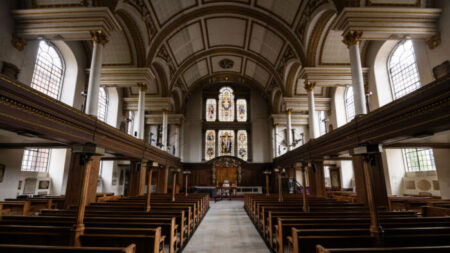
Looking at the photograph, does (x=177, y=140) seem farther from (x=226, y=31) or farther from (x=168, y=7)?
(x=168, y=7)

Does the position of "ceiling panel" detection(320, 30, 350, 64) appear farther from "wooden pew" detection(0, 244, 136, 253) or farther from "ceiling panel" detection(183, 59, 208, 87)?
"wooden pew" detection(0, 244, 136, 253)

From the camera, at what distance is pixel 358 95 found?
827cm

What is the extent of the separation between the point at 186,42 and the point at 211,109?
30.5 feet

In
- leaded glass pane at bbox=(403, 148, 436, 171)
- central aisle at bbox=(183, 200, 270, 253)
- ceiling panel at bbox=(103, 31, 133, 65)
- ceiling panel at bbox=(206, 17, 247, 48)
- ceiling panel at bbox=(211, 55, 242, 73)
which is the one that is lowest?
central aisle at bbox=(183, 200, 270, 253)

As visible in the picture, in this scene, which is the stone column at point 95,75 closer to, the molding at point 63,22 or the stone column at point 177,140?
the molding at point 63,22

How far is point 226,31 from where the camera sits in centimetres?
1828

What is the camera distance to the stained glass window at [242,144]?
24.8 m

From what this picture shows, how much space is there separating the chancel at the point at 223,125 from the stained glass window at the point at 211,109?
159mm

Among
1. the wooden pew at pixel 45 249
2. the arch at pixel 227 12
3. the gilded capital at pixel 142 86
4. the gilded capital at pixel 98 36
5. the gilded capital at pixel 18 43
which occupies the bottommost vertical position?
the wooden pew at pixel 45 249

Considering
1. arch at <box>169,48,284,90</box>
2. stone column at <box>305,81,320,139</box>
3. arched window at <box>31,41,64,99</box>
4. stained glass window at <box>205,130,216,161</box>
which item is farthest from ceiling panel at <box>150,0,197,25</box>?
stained glass window at <box>205,130,216,161</box>

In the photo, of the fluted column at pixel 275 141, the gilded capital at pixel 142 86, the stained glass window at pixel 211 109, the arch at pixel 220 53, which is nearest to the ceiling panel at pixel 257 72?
the arch at pixel 220 53

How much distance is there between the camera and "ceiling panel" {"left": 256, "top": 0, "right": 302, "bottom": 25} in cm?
1288

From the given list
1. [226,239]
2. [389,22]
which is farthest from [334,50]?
[226,239]

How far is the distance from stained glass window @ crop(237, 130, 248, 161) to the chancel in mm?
152
